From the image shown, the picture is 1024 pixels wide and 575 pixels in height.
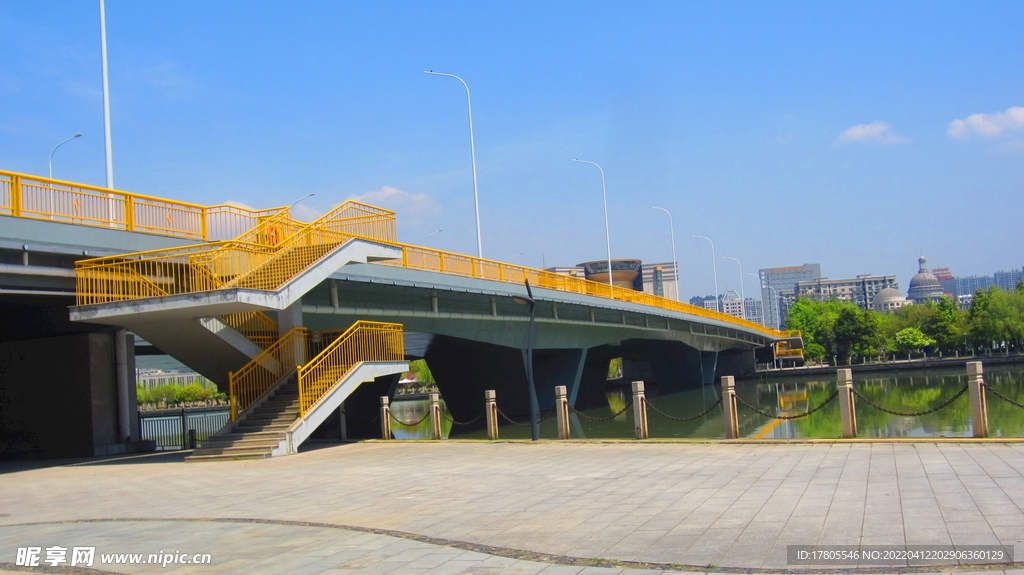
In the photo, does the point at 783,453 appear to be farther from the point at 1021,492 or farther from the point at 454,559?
the point at 454,559

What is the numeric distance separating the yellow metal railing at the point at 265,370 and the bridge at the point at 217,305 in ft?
0.14

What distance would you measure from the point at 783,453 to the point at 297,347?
1300cm

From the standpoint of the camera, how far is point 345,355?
21875 mm

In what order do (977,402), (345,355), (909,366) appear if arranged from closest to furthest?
1. (977,402)
2. (345,355)
3. (909,366)

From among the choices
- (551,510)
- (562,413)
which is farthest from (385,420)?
(551,510)

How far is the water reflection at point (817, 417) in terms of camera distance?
2656cm

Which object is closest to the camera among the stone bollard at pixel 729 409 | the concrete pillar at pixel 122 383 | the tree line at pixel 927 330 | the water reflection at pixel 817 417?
the stone bollard at pixel 729 409

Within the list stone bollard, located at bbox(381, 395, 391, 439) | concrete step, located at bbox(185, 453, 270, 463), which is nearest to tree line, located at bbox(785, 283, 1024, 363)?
stone bollard, located at bbox(381, 395, 391, 439)

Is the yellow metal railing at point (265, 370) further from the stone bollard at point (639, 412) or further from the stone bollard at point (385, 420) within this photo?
the stone bollard at point (639, 412)

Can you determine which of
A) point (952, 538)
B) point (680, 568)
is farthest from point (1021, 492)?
point (680, 568)

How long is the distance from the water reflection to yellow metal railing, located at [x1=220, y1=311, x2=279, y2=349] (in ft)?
32.2

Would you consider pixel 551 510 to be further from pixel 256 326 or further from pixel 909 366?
pixel 909 366

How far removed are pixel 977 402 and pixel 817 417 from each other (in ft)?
69.5

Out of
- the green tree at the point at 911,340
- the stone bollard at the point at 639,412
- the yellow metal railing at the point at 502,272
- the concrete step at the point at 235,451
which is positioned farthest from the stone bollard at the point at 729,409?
the green tree at the point at 911,340
